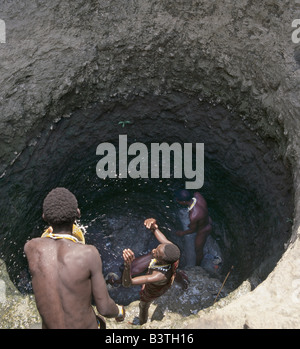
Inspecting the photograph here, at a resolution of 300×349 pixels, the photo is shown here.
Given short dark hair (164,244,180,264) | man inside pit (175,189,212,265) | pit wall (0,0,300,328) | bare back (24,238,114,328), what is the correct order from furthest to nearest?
man inside pit (175,189,212,265) < pit wall (0,0,300,328) < short dark hair (164,244,180,264) < bare back (24,238,114,328)

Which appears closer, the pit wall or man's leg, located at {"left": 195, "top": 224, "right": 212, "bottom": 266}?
the pit wall

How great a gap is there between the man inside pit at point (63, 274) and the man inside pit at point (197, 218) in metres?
2.83

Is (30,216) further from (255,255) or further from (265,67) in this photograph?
(265,67)

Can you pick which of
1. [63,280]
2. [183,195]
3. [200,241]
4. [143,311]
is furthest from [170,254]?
[200,241]

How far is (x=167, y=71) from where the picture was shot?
4.50 metres

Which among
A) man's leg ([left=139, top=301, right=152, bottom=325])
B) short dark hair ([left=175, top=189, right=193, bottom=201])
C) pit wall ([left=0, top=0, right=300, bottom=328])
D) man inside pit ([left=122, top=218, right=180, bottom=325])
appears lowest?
man's leg ([left=139, top=301, right=152, bottom=325])

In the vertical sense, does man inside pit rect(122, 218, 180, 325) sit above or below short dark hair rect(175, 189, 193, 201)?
below

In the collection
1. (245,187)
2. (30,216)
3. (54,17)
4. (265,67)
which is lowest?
(30,216)

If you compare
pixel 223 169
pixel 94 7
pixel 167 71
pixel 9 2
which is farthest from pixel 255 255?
pixel 9 2

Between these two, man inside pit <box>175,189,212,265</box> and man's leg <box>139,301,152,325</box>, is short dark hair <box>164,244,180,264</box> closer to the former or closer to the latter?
man's leg <box>139,301,152,325</box>

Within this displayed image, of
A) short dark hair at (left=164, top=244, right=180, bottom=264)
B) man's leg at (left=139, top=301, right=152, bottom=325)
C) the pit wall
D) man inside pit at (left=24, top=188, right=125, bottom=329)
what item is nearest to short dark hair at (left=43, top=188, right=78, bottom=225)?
man inside pit at (left=24, top=188, right=125, bottom=329)

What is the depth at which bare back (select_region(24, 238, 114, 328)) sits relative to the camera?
2.07 meters

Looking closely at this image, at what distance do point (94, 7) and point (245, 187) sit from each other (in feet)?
9.53

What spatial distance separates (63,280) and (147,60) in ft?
10.5
